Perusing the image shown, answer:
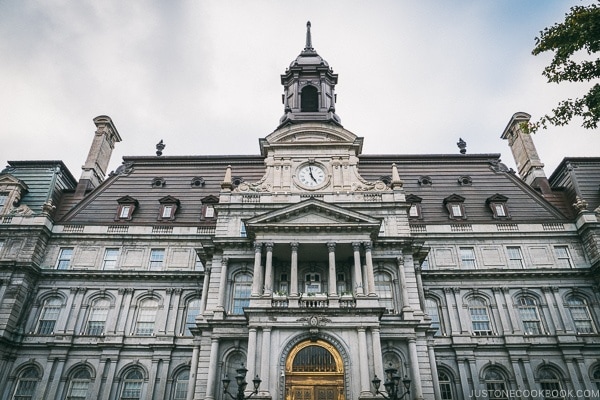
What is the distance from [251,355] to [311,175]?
13.9 m

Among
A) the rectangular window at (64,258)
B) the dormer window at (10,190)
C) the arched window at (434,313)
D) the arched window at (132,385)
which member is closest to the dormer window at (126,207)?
the rectangular window at (64,258)

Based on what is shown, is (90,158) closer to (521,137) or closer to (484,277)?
(484,277)

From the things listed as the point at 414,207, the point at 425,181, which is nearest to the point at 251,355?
the point at 414,207

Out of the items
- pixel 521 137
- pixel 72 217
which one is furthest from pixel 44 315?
pixel 521 137

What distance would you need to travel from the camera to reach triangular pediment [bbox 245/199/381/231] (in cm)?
2636

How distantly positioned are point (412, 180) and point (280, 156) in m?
12.7

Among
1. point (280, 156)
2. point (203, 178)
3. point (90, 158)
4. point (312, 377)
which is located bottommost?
point (312, 377)

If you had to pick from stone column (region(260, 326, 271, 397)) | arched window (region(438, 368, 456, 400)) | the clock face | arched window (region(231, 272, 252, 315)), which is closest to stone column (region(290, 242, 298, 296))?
stone column (region(260, 326, 271, 397))

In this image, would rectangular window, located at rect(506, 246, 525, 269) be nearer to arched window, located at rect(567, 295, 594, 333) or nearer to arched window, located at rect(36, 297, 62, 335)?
arched window, located at rect(567, 295, 594, 333)

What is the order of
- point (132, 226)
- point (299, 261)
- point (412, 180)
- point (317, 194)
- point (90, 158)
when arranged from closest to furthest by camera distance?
1. point (299, 261)
2. point (317, 194)
3. point (132, 226)
4. point (412, 180)
5. point (90, 158)

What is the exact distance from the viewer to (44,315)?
3047cm

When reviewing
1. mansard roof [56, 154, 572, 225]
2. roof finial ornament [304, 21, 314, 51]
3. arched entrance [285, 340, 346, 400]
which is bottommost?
arched entrance [285, 340, 346, 400]

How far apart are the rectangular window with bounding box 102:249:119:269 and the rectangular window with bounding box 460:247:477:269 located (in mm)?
25992

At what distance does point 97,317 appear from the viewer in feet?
100
